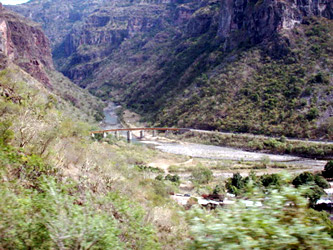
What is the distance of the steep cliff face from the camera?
2506 inches

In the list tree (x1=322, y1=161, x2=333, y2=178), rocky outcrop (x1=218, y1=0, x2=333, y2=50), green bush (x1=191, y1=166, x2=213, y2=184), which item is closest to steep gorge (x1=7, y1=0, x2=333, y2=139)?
rocky outcrop (x1=218, y1=0, x2=333, y2=50)

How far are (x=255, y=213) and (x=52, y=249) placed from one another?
118 inches

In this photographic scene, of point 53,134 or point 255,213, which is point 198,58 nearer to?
point 53,134

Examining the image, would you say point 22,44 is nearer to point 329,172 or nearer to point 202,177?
point 202,177

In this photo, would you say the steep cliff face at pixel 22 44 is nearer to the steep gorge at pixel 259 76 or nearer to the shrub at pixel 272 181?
the steep gorge at pixel 259 76

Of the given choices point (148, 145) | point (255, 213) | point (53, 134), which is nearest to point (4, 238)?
point (255, 213)

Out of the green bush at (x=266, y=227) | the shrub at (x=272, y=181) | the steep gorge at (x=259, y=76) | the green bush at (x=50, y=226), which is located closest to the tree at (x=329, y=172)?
the shrub at (x=272, y=181)

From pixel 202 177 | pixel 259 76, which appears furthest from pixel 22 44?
pixel 202 177

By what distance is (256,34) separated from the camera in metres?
80.8

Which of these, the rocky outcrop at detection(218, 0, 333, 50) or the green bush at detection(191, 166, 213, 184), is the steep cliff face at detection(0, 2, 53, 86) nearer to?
the green bush at detection(191, 166, 213, 184)

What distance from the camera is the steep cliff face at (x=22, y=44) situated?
209ft

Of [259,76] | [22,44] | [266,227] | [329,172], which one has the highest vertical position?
[22,44]

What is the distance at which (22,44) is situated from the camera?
74.3 metres

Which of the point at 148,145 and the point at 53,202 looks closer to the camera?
the point at 53,202
